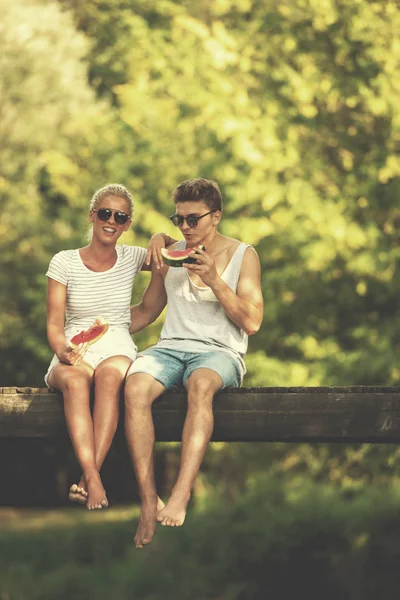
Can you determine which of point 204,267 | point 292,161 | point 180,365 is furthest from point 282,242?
point 204,267

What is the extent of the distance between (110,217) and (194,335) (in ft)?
2.21

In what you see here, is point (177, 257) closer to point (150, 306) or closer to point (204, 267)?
point (204, 267)

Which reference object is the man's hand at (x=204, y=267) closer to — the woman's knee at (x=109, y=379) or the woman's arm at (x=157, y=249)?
the woman's arm at (x=157, y=249)

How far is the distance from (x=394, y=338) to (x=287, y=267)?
1.37 meters

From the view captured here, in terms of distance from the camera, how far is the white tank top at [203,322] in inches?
212

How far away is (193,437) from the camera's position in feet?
16.1

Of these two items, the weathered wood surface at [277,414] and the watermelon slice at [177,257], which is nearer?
the watermelon slice at [177,257]

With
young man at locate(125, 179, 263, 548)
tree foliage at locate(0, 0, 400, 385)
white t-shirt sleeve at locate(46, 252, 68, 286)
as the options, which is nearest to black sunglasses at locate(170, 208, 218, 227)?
young man at locate(125, 179, 263, 548)

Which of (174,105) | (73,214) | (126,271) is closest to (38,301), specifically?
(73,214)

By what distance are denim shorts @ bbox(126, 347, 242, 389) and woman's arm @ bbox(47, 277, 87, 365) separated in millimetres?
253

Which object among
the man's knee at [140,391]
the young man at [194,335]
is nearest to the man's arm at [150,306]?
the young man at [194,335]

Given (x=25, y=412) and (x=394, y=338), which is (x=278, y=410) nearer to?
(x=25, y=412)

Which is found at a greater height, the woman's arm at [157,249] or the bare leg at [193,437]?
the woman's arm at [157,249]

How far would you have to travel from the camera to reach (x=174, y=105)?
13.9 m
